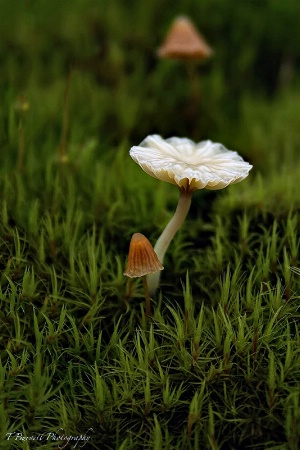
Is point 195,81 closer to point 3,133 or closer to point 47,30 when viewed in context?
point 47,30

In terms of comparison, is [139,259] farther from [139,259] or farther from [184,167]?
[184,167]

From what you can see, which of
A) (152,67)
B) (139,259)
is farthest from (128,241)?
(152,67)

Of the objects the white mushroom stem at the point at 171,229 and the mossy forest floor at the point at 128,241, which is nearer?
the mossy forest floor at the point at 128,241

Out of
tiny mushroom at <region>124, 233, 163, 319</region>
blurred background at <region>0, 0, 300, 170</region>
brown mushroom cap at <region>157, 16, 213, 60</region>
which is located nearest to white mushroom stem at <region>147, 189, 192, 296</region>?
tiny mushroom at <region>124, 233, 163, 319</region>

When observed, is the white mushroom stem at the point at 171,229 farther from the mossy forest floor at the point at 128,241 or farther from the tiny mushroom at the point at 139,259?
the tiny mushroom at the point at 139,259

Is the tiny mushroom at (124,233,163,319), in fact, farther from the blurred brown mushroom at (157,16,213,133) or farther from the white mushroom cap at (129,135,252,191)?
the blurred brown mushroom at (157,16,213,133)

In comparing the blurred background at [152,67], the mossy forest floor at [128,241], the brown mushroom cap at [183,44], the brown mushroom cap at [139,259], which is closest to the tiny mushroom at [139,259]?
the brown mushroom cap at [139,259]
